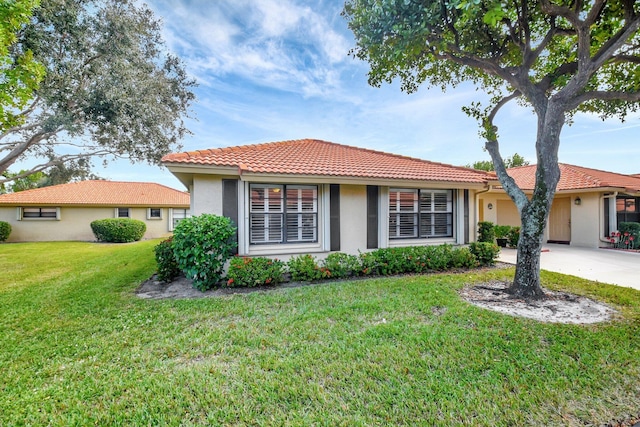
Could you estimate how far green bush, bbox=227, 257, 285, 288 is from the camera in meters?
7.01

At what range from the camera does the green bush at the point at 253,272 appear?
7.01 m

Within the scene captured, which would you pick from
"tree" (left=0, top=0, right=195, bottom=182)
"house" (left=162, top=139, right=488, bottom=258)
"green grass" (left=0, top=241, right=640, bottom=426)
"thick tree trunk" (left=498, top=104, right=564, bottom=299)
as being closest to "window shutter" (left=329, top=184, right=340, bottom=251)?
"house" (left=162, top=139, right=488, bottom=258)

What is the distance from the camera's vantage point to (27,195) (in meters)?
20.5

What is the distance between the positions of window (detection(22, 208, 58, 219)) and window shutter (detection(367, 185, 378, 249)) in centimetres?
2421

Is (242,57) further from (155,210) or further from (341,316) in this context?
(155,210)

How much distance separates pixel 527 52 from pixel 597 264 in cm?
850

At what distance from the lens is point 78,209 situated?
813 inches

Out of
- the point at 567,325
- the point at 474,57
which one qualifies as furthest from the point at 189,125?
the point at 567,325

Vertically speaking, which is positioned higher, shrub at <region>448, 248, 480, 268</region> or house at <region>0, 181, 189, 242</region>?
house at <region>0, 181, 189, 242</region>

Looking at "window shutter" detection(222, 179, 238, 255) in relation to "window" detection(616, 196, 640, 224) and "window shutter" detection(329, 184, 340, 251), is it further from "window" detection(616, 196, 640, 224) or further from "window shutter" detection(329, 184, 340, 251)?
"window" detection(616, 196, 640, 224)

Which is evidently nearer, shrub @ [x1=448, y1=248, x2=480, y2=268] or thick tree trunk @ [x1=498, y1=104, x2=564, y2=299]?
thick tree trunk @ [x1=498, y1=104, x2=564, y2=299]

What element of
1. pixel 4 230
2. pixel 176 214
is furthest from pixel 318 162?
pixel 4 230

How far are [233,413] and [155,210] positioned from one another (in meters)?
24.3

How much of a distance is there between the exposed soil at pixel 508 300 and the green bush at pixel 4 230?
788 inches
